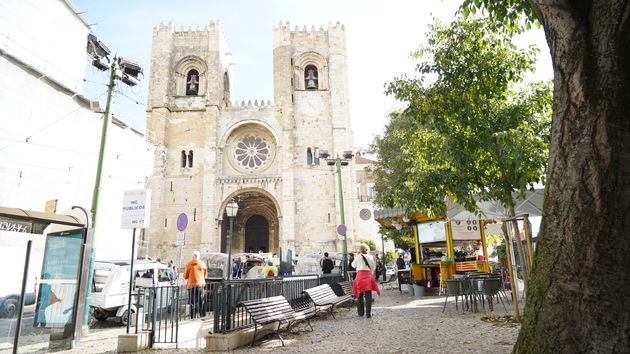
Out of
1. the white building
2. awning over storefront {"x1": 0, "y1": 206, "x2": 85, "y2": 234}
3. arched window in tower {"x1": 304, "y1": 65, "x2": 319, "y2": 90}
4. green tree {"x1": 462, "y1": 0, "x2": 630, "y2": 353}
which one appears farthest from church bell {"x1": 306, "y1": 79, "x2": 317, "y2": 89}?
green tree {"x1": 462, "y1": 0, "x2": 630, "y2": 353}

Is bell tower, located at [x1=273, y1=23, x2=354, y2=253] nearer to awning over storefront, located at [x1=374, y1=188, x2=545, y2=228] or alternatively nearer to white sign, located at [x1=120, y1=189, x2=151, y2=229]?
awning over storefront, located at [x1=374, y1=188, x2=545, y2=228]

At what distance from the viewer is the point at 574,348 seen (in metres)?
2.47

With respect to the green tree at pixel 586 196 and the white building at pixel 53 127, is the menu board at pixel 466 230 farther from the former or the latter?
the white building at pixel 53 127

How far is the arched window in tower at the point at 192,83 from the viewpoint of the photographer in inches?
1168

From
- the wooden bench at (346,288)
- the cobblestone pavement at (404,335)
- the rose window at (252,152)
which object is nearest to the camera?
the cobblestone pavement at (404,335)

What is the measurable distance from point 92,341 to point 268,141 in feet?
75.0

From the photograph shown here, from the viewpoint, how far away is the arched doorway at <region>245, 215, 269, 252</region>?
108ft

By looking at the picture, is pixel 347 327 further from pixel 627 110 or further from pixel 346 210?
pixel 346 210

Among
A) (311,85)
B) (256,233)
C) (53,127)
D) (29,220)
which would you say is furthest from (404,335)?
(256,233)

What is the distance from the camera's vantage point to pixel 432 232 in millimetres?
12062

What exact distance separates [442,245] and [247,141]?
19394 millimetres

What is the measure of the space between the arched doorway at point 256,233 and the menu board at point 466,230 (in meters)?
22.8

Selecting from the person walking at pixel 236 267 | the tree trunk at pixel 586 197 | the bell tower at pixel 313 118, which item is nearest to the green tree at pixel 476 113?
the tree trunk at pixel 586 197

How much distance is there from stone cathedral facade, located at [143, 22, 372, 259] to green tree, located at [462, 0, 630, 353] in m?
23.6
